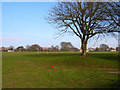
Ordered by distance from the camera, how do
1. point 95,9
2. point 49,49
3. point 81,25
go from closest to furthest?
point 95,9, point 81,25, point 49,49

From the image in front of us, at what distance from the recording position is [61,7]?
912 inches

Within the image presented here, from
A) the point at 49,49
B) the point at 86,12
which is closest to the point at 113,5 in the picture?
the point at 86,12

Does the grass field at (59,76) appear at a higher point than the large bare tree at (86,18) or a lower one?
lower

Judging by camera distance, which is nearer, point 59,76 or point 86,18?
point 59,76

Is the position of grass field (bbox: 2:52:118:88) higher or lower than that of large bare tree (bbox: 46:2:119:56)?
lower

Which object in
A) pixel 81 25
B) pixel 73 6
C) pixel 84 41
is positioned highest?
pixel 73 6

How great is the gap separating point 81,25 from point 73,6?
3.14m

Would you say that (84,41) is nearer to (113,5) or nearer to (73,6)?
(73,6)

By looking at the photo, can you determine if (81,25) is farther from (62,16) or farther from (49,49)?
(49,49)

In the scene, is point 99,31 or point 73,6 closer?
point 99,31

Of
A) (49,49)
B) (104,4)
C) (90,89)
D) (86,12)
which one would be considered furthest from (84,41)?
(49,49)

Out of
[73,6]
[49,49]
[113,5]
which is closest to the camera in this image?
[113,5]

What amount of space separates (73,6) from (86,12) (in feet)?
7.74

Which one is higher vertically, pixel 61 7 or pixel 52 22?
pixel 61 7
